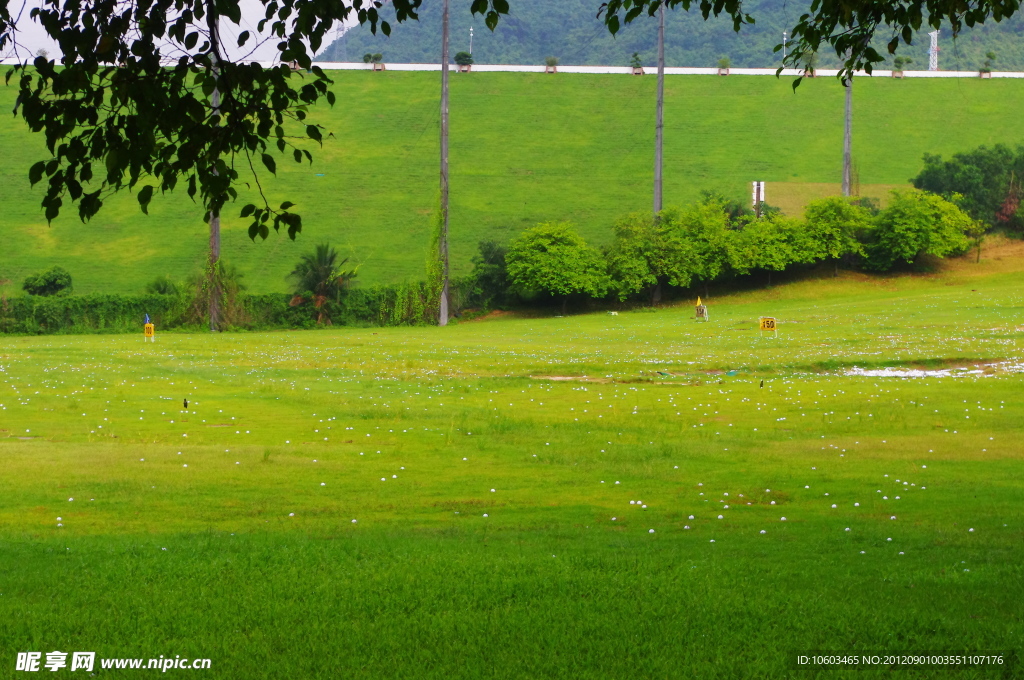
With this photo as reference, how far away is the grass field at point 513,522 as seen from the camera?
22.8 feet

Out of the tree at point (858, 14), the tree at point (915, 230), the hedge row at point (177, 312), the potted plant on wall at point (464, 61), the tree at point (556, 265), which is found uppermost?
the potted plant on wall at point (464, 61)

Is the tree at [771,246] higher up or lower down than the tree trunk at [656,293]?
higher up

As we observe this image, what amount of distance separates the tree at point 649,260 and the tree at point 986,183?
23.5 meters

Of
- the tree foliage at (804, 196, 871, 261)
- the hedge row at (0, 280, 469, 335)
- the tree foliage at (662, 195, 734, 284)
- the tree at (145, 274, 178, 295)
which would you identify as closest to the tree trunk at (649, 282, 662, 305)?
the tree foliage at (662, 195, 734, 284)

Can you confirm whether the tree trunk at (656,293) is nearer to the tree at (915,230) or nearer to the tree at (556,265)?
the tree at (556,265)

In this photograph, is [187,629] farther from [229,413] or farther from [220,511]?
[229,413]

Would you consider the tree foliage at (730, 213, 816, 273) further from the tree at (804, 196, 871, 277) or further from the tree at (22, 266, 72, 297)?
the tree at (22, 266, 72, 297)

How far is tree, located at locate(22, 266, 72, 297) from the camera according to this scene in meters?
67.6

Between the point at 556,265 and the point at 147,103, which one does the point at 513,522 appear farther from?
the point at 556,265

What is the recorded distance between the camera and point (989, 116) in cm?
10350

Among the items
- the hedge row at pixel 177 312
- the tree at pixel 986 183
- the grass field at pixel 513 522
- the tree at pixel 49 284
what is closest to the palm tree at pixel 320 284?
the hedge row at pixel 177 312

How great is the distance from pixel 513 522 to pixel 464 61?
112725 mm

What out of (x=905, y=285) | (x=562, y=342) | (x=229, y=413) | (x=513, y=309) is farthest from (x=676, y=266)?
(x=229, y=413)

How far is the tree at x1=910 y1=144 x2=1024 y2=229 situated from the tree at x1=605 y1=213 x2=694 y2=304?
2349cm
